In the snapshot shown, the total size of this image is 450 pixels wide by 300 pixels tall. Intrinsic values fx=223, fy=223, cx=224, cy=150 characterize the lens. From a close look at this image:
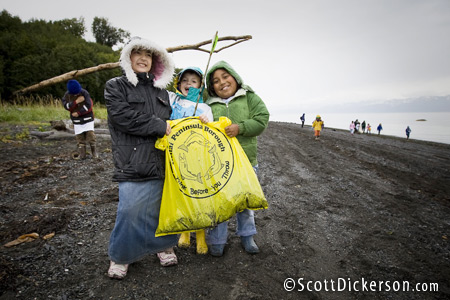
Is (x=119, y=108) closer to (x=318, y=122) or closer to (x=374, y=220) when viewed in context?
(x=374, y=220)

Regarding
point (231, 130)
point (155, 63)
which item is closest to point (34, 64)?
point (155, 63)

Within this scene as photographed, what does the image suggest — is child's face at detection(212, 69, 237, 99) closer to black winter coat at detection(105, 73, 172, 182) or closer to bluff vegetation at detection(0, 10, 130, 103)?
black winter coat at detection(105, 73, 172, 182)

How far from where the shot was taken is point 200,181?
6.73 feet

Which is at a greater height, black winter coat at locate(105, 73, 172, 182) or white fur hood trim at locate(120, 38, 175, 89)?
white fur hood trim at locate(120, 38, 175, 89)

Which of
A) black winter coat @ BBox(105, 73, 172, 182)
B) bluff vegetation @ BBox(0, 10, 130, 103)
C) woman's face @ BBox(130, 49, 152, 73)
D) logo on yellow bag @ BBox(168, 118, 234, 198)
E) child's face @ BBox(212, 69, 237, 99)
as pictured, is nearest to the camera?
black winter coat @ BBox(105, 73, 172, 182)

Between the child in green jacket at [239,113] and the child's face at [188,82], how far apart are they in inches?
7.3

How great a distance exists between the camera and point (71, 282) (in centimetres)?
196

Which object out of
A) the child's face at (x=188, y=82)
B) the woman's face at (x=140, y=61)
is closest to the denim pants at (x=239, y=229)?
the child's face at (x=188, y=82)

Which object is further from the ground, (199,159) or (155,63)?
(155,63)

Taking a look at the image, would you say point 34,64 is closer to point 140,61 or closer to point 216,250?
point 140,61
